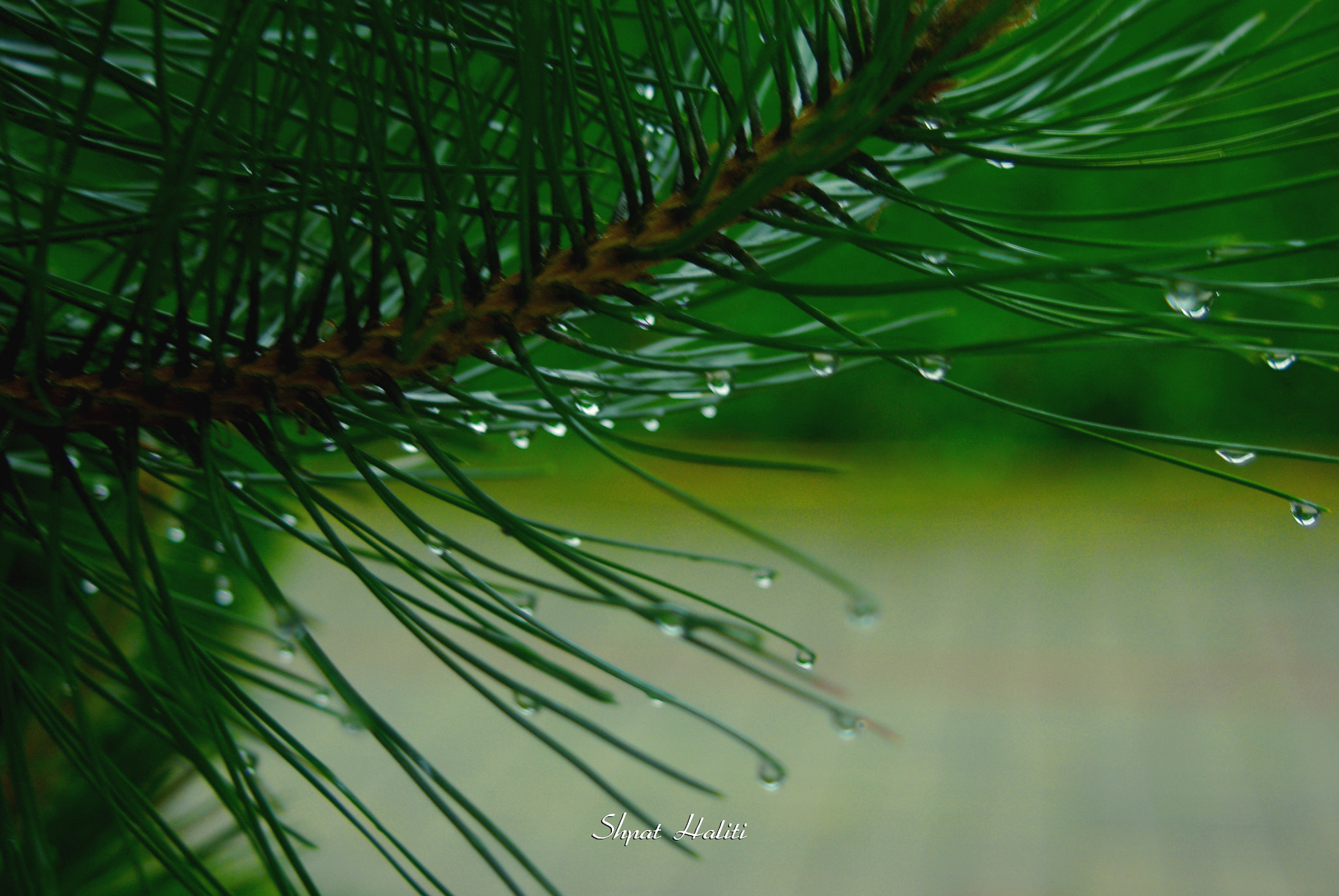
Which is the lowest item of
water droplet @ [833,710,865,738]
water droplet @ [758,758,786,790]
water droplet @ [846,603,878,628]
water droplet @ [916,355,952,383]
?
water droplet @ [758,758,786,790]

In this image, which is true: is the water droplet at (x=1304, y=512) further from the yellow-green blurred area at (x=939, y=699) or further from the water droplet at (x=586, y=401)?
the yellow-green blurred area at (x=939, y=699)

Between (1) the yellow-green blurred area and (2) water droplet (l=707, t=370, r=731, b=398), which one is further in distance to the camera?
(1) the yellow-green blurred area

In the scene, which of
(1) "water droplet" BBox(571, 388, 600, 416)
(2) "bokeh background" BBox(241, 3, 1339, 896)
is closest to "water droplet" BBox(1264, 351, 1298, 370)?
(1) "water droplet" BBox(571, 388, 600, 416)

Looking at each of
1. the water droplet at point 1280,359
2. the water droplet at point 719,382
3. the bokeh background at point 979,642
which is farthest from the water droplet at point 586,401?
the bokeh background at point 979,642

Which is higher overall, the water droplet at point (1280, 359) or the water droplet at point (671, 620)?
the water droplet at point (1280, 359)

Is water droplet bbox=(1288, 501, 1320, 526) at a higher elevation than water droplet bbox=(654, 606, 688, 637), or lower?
higher

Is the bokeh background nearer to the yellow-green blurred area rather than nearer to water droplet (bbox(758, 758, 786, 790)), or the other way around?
the yellow-green blurred area

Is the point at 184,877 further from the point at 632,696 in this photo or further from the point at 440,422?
the point at 632,696
